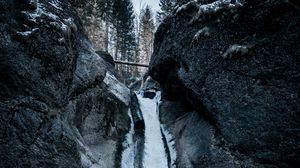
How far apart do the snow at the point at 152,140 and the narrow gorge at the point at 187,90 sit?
9cm

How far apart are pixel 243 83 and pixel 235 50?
132 centimetres

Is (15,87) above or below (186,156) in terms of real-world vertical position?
above

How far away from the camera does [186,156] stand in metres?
11.8

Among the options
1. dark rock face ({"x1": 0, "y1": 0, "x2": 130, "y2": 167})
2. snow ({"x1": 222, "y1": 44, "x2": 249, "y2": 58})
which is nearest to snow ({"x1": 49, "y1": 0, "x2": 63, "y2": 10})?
dark rock face ({"x1": 0, "y1": 0, "x2": 130, "y2": 167})

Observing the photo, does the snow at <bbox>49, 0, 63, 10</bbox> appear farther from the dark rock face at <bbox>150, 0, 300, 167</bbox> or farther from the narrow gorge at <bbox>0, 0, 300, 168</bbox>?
the dark rock face at <bbox>150, 0, 300, 167</bbox>

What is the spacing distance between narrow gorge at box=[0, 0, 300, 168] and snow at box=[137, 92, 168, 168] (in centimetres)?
9

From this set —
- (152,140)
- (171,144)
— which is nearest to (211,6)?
(171,144)

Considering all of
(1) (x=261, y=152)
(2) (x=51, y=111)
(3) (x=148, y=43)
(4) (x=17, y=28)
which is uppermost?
(3) (x=148, y=43)

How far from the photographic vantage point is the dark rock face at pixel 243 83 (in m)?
8.90

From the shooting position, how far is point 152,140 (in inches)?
593

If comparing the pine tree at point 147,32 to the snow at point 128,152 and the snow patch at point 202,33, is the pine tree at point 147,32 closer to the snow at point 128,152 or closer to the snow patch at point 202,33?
the snow at point 128,152

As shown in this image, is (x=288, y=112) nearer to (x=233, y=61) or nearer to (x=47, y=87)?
(x=233, y=61)

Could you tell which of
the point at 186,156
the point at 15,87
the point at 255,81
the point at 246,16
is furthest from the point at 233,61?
the point at 15,87

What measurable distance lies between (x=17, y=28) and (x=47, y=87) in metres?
2.27
